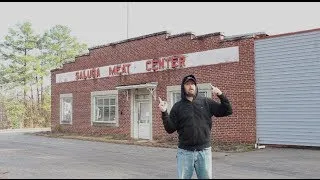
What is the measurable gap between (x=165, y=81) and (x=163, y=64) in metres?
0.83

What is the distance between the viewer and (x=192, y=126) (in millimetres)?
5820

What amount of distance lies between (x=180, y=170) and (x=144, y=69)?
56.3ft

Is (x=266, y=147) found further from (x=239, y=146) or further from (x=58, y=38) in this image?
(x=58, y=38)

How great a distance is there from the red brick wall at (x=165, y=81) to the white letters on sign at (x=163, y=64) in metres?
0.20

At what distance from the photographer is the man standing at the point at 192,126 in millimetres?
5828

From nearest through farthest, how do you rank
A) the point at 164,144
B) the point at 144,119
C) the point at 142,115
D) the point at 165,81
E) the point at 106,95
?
the point at 164,144 → the point at 165,81 → the point at 144,119 → the point at 142,115 → the point at 106,95

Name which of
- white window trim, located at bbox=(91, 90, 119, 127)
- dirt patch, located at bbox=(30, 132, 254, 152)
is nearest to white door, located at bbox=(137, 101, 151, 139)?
dirt patch, located at bbox=(30, 132, 254, 152)

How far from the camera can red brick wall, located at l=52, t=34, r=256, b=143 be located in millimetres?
18172

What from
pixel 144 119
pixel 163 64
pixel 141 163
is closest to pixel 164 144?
pixel 144 119

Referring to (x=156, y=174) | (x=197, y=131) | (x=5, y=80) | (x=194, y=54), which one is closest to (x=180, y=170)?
(x=197, y=131)

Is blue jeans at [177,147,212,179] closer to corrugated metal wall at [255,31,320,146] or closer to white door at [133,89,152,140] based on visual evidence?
corrugated metal wall at [255,31,320,146]

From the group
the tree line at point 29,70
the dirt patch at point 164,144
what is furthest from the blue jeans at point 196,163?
the tree line at point 29,70

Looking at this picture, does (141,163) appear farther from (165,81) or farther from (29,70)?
(29,70)

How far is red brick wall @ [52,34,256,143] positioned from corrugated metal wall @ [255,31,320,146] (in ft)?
1.47
